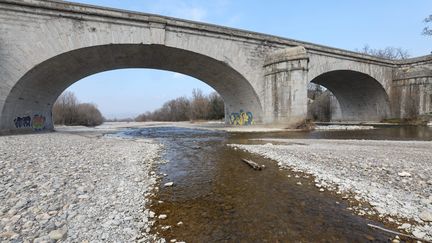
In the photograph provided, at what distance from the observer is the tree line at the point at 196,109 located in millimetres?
55594

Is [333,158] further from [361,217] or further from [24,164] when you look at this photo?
[24,164]

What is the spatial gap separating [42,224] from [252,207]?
2897mm

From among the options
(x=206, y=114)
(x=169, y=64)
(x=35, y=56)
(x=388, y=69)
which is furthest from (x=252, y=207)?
(x=206, y=114)

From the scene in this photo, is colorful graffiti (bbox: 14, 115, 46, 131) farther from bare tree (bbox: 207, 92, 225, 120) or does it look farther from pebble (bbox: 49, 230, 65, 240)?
bare tree (bbox: 207, 92, 225, 120)

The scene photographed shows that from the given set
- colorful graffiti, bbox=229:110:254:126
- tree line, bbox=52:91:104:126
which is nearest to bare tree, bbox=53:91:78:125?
tree line, bbox=52:91:104:126

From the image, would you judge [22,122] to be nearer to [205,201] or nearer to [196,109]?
[205,201]

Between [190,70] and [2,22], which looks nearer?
[2,22]

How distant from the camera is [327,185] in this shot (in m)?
4.27

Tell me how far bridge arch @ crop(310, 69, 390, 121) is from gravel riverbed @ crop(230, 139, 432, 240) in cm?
2146

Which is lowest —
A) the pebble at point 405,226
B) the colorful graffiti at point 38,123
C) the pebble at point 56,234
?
the pebble at point 405,226

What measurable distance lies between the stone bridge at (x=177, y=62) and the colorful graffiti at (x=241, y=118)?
106 mm

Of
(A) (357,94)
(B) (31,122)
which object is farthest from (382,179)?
(A) (357,94)

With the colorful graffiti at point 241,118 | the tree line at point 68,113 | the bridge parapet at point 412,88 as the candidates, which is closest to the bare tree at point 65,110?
the tree line at point 68,113

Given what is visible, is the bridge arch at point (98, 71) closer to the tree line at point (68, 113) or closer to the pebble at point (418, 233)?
the pebble at point (418, 233)
